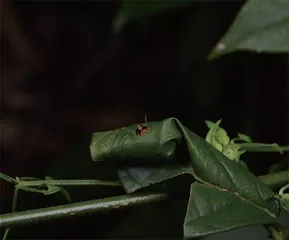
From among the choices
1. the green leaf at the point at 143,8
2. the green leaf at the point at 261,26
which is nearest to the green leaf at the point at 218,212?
the green leaf at the point at 261,26

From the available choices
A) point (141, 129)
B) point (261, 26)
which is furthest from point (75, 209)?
point (261, 26)

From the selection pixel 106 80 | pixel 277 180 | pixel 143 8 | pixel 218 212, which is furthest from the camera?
pixel 106 80

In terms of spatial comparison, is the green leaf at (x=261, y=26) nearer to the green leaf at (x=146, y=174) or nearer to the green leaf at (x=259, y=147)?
the green leaf at (x=259, y=147)

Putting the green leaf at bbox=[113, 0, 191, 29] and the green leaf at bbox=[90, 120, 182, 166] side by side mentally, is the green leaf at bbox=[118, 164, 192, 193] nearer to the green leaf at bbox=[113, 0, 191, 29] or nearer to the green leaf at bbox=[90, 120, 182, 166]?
the green leaf at bbox=[90, 120, 182, 166]

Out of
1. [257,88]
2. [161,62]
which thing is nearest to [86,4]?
[161,62]

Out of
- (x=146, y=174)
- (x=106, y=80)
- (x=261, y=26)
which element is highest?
(x=261, y=26)

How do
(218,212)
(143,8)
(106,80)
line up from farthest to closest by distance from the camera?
1. (106,80)
2. (143,8)
3. (218,212)

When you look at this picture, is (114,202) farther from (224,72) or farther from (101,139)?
(224,72)

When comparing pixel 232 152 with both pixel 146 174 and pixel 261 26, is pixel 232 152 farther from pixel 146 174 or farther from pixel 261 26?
pixel 261 26
